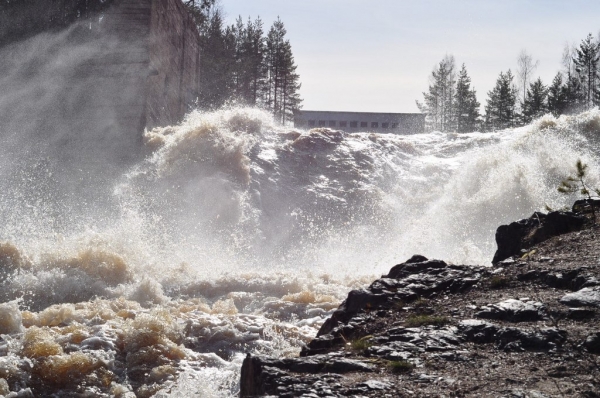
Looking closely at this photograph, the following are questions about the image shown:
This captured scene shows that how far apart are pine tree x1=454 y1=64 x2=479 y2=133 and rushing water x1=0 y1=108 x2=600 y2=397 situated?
2148 cm

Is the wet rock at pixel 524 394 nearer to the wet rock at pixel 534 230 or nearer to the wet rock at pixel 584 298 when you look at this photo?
the wet rock at pixel 584 298

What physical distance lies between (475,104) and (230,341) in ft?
130

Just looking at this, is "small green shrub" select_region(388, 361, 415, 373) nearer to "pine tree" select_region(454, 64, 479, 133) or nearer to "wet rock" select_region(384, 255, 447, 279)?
"wet rock" select_region(384, 255, 447, 279)

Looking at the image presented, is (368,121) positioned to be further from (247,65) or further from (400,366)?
(400,366)

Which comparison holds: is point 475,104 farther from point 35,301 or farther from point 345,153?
point 35,301

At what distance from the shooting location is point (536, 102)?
128 ft

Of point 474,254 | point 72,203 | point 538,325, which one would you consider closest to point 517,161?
point 474,254

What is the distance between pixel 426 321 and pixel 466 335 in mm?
408

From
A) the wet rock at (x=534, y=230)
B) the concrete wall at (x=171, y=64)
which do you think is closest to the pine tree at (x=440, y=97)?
the concrete wall at (x=171, y=64)

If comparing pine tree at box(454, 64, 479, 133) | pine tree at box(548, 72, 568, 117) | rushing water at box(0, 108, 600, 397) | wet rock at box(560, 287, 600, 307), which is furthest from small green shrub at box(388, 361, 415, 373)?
pine tree at box(454, 64, 479, 133)

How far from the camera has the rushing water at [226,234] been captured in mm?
7578

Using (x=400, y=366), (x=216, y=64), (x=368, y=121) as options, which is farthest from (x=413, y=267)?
(x=368, y=121)

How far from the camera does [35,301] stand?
10.1 metres

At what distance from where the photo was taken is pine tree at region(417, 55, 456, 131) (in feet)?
162
